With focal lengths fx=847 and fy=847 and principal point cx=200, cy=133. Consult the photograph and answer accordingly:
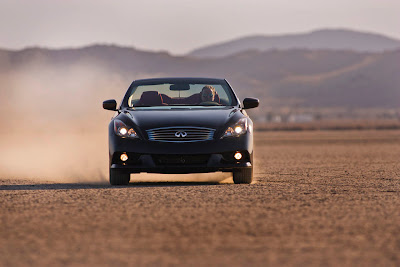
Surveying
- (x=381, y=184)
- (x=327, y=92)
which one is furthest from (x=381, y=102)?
(x=381, y=184)

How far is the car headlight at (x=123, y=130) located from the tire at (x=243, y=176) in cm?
175

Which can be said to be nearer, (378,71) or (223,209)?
(223,209)

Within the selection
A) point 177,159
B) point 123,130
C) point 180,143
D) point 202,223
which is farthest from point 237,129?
point 202,223

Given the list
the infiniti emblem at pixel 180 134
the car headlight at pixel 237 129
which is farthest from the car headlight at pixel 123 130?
the car headlight at pixel 237 129

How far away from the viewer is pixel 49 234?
8320mm

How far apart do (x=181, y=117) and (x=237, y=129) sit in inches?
35.6

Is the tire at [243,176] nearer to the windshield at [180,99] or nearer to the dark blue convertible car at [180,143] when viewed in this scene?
the dark blue convertible car at [180,143]

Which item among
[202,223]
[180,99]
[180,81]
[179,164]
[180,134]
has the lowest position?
[202,223]

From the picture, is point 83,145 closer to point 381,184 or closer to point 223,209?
point 381,184

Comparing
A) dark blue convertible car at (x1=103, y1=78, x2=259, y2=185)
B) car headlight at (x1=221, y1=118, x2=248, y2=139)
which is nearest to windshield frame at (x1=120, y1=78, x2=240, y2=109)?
dark blue convertible car at (x1=103, y1=78, x2=259, y2=185)

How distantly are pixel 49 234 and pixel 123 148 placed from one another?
4789 millimetres

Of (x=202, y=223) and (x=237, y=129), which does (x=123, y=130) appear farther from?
(x=202, y=223)

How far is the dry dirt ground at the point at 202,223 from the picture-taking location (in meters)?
7.04

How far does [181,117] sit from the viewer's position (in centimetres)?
1334
